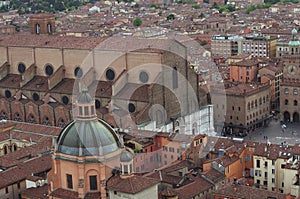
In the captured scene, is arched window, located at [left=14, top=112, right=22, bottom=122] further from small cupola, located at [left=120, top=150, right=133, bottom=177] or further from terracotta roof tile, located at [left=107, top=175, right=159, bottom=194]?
small cupola, located at [left=120, top=150, right=133, bottom=177]

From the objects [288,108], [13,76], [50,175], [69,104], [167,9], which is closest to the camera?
[50,175]

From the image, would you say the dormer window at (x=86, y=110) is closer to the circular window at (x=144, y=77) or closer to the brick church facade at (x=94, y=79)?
the brick church facade at (x=94, y=79)

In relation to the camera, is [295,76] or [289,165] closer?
[289,165]

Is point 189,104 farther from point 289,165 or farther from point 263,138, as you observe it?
point 289,165

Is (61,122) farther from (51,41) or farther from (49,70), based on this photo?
(51,41)

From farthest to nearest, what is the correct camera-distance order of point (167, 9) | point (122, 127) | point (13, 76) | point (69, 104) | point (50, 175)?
1. point (167, 9)
2. point (13, 76)
3. point (69, 104)
4. point (122, 127)
5. point (50, 175)

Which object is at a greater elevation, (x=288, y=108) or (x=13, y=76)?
(x=13, y=76)

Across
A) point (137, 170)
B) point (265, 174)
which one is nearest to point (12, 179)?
point (137, 170)
